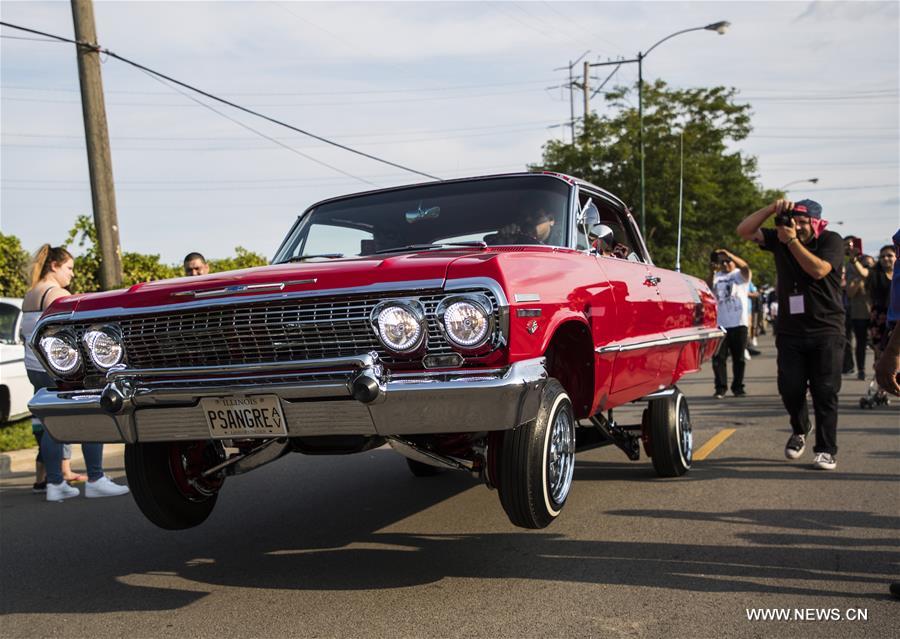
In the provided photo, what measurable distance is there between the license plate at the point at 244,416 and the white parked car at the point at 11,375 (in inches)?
300

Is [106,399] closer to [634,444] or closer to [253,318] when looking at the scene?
[253,318]

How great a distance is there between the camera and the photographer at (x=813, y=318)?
7020 millimetres

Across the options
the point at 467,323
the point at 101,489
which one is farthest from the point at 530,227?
the point at 101,489

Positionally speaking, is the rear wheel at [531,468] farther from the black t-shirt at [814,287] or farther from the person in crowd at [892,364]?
the black t-shirt at [814,287]

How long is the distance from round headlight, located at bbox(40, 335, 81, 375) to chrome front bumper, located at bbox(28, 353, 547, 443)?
0.93 feet

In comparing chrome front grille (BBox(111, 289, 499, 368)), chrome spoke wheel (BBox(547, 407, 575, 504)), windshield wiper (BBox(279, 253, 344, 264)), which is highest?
windshield wiper (BBox(279, 253, 344, 264))

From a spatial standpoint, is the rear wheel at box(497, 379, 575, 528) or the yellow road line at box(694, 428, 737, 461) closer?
the rear wheel at box(497, 379, 575, 528)

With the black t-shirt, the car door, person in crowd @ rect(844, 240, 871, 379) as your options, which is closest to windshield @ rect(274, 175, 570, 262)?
the car door

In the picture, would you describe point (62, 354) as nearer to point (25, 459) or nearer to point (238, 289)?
point (238, 289)

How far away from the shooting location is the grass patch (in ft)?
32.7

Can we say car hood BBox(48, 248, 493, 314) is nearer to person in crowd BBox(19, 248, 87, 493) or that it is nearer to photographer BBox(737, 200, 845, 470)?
person in crowd BBox(19, 248, 87, 493)

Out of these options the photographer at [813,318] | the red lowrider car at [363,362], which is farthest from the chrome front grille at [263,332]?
the photographer at [813,318]

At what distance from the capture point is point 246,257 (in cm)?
2053

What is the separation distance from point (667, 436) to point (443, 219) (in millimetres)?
2296
